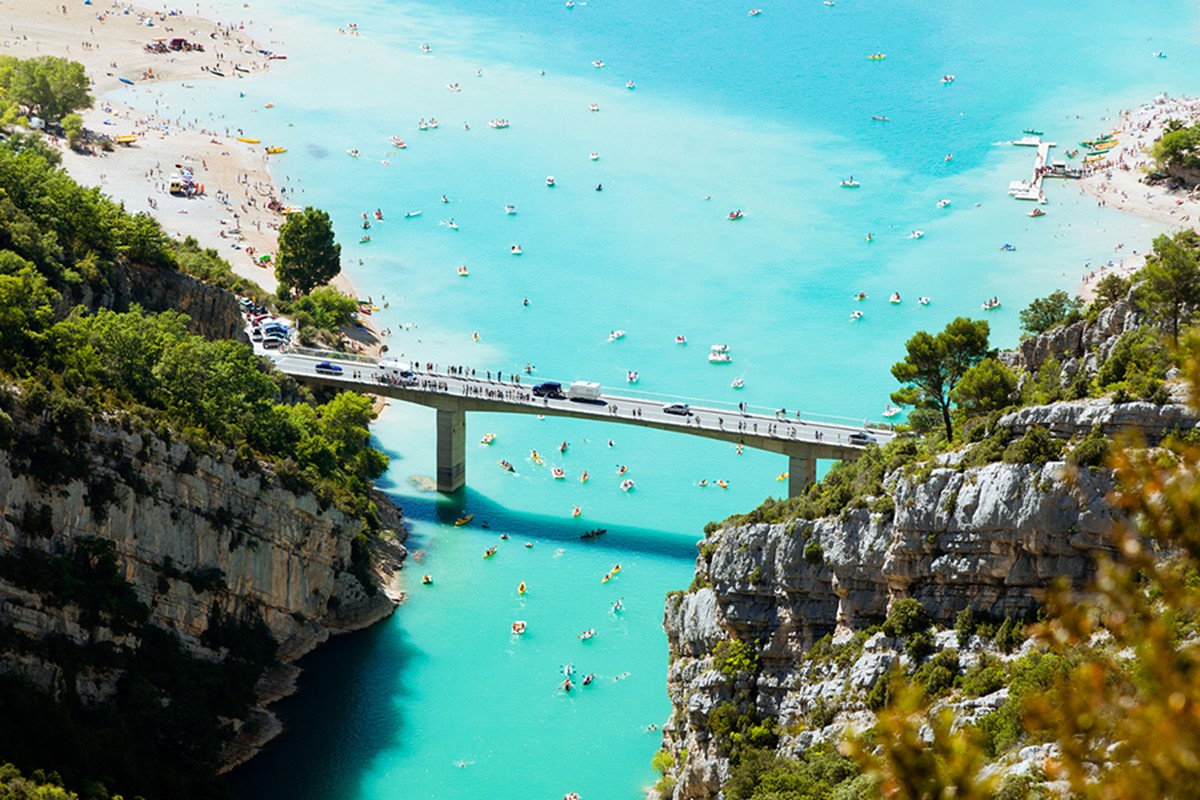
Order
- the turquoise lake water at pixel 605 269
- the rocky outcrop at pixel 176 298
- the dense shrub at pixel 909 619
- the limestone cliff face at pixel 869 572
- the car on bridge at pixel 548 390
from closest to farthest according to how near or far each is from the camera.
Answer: the limestone cliff face at pixel 869 572
the dense shrub at pixel 909 619
the turquoise lake water at pixel 605 269
the rocky outcrop at pixel 176 298
the car on bridge at pixel 548 390

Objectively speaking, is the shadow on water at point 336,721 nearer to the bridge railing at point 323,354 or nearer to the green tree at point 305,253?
the bridge railing at point 323,354

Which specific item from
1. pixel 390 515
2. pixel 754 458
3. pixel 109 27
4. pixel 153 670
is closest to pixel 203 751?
pixel 153 670

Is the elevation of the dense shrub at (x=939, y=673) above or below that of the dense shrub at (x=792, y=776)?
above

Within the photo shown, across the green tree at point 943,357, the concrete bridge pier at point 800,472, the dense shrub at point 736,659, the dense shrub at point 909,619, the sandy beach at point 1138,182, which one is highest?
the sandy beach at point 1138,182

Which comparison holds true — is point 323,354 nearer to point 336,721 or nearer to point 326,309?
point 326,309

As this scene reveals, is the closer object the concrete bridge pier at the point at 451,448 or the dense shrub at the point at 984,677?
the dense shrub at the point at 984,677

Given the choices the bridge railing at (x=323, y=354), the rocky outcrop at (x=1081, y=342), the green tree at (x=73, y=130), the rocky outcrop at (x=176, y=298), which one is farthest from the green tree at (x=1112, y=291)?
the green tree at (x=73, y=130)

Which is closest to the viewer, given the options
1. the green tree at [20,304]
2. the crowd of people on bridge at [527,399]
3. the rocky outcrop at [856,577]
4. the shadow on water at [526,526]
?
the rocky outcrop at [856,577]

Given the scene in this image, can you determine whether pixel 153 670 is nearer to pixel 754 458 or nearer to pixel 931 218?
pixel 754 458
